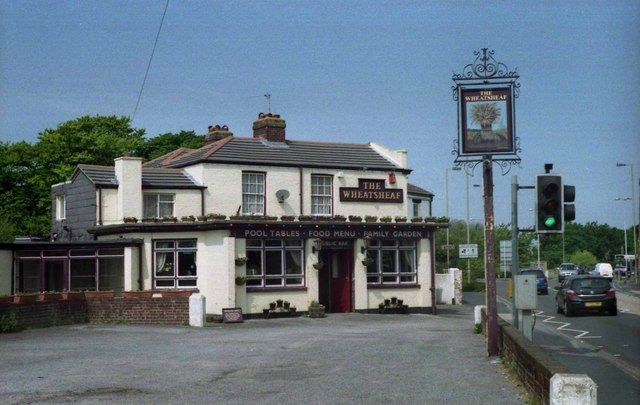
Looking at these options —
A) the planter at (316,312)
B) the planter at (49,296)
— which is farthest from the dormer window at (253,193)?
the planter at (49,296)

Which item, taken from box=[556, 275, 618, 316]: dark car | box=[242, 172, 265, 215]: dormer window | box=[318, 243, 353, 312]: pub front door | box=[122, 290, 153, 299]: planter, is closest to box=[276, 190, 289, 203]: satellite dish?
box=[242, 172, 265, 215]: dormer window

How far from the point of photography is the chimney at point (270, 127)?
127ft

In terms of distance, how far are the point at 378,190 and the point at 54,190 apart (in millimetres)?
14281

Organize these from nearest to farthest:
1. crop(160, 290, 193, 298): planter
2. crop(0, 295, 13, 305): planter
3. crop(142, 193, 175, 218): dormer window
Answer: crop(0, 295, 13, 305): planter, crop(160, 290, 193, 298): planter, crop(142, 193, 175, 218): dormer window

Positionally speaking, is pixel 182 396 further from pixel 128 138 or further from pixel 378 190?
pixel 128 138

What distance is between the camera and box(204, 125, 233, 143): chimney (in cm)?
4125

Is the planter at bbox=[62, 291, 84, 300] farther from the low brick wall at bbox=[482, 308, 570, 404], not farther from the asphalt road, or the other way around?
the low brick wall at bbox=[482, 308, 570, 404]

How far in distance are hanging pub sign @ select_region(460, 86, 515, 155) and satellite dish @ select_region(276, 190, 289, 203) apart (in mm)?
18414

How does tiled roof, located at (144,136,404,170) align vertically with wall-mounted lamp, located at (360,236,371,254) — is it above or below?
above

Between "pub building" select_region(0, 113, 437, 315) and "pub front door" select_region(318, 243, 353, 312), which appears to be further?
"pub front door" select_region(318, 243, 353, 312)

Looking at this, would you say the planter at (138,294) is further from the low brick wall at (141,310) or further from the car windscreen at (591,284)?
the car windscreen at (591,284)

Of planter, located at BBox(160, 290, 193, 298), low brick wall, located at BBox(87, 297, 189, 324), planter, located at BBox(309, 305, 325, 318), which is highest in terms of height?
planter, located at BBox(160, 290, 193, 298)

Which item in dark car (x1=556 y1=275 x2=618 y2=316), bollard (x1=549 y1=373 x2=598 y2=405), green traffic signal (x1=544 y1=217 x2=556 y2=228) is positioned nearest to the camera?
bollard (x1=549 y1=373 x2=598 y2=405)

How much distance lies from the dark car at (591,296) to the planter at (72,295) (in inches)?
692
